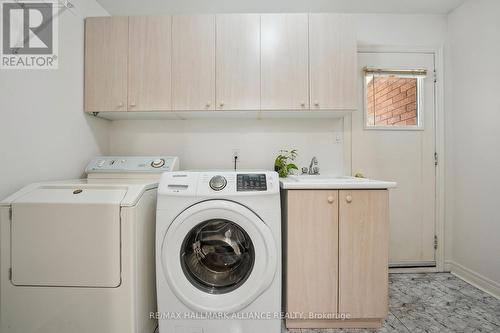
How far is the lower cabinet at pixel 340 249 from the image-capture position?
1.39 meters

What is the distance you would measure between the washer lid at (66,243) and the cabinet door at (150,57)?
975 millimetres

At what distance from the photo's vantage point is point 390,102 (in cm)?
218

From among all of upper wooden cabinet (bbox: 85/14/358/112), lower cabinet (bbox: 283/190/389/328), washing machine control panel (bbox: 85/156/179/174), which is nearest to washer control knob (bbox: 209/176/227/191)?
lower cabinet (bbox: 283/190/389/328)

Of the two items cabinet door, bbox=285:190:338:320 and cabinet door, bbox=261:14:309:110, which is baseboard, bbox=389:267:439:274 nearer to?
cabinet door, bbox=285:190:338:320

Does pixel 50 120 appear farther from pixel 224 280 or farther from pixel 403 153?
pixel 403 153

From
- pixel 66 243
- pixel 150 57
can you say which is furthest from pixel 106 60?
pixel 66 243

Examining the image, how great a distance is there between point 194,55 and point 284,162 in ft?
3.82

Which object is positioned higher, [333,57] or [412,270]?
[333,57]

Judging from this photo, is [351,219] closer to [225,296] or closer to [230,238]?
[230,238]

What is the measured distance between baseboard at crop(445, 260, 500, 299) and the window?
53.6 inches

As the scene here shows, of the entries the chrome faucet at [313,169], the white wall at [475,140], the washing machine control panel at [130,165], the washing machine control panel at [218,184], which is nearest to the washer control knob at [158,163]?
the washing machine control panel at [130,165]

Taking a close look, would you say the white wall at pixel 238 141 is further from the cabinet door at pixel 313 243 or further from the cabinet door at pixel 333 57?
the cabinet door at pixel 313 243

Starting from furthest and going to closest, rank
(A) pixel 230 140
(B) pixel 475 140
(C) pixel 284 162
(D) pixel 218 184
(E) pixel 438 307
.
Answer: (A) pixel 230 140, (C) pixel 284 162, (B) pixel 475 140, (E) pixel 438 307, (D) pixel 218 184

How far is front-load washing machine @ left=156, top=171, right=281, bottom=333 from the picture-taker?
1255 millimetres
